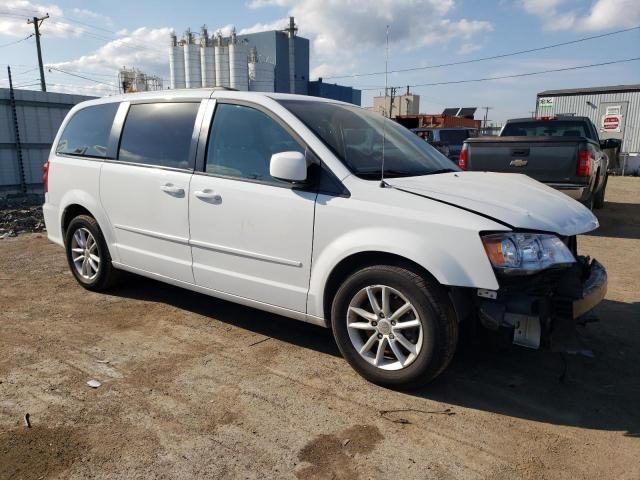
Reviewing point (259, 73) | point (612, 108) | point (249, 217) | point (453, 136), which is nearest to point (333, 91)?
point (259, 73)

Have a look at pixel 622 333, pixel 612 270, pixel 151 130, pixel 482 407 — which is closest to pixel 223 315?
pixel 151 130

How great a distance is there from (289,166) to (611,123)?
27.8 m

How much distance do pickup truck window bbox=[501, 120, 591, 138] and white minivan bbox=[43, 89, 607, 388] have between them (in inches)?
270

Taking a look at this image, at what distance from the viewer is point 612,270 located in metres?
6.01

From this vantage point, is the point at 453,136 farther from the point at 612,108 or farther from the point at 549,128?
the point at 612,108

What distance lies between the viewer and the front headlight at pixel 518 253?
2789mm

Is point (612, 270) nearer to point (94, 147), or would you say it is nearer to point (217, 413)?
point (217, 413)

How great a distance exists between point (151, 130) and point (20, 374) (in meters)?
2.17

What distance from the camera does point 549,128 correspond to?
1024cm

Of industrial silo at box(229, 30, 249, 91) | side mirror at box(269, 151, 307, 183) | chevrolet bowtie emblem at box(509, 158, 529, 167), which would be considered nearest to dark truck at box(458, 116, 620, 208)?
chevrolet bowtie emblem at box(509, 158, 529, 167)

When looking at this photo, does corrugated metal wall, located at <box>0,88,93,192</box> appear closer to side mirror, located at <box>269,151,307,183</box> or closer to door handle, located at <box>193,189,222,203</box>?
door handle, located at <box>193,189,222,203</box>

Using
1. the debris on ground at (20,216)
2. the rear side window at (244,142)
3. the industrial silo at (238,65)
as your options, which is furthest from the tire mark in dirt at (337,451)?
the industrial silo at (238,65)

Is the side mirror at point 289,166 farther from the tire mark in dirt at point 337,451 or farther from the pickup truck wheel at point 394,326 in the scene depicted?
the tire mark in dirt at point 337,451

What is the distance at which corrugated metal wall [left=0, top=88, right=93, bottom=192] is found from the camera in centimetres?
1327
